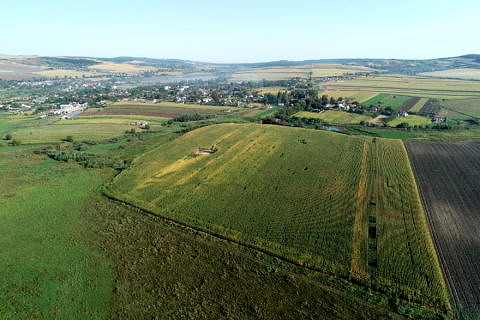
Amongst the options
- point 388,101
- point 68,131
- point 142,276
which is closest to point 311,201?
point 142,276

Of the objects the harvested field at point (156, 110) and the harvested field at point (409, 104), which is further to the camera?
the harvested field at point (156, 110)

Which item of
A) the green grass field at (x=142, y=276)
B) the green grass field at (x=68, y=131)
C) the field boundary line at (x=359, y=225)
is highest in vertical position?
the green grass field at (x=68, y=131)

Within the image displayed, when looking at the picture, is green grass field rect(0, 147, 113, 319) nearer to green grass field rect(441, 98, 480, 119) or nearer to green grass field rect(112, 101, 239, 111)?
green grass field rect(112, 101, 239, 111)

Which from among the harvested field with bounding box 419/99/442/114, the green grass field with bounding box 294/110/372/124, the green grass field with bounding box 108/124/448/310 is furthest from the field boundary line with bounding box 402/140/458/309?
the harvested field with bounding box 419/99/442/114

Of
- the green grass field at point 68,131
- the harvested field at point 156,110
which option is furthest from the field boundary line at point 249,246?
the harvested field at point 156,110

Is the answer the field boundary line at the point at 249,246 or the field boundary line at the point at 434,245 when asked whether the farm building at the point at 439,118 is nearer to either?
the field boundary line at the point at 434,245

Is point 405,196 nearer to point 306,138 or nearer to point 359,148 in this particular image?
point 359,148
